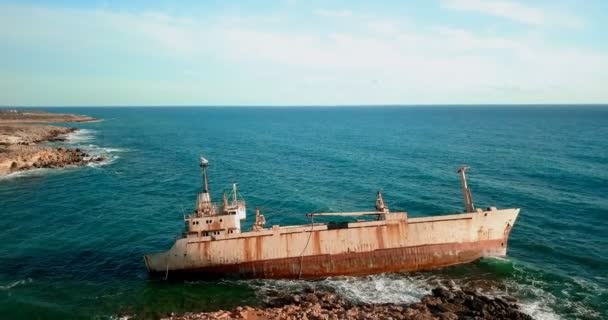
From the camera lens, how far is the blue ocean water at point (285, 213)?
30938 millimetres

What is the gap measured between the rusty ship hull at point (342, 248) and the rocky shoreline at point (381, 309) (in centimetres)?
455

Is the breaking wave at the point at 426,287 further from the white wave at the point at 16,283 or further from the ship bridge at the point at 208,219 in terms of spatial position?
the white wave at the point at 16,283

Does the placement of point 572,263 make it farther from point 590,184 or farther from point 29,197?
point 29,197

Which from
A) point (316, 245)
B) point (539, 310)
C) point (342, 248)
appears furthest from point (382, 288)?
point (539, 310)

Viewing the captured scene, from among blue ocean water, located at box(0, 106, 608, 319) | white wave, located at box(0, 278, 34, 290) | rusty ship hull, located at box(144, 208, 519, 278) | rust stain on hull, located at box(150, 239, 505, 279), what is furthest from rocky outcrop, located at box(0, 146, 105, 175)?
rust stain on hull, located at box(150, 239, 505, 279)

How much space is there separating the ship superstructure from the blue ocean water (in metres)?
1.15

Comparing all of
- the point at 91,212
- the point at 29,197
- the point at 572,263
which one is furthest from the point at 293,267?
the point at 29,197

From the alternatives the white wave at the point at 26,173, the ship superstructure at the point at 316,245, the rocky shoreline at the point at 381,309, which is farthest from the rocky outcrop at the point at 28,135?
the rocky shoreline at the point at 381,309

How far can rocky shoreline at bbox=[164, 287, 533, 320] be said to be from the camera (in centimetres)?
2691

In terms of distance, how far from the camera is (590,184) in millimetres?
57375

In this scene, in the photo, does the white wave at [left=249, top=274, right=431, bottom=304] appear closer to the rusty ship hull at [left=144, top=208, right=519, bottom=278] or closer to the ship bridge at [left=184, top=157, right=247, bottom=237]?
the rusty ship hull at [left=144, top=208, right=519, bottom=278]

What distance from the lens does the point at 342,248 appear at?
34969 millimetres

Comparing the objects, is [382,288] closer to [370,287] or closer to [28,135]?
[370,287]

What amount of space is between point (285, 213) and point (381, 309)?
22.0 m
